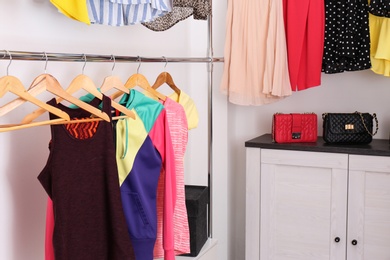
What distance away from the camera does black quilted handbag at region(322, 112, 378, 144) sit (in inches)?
112

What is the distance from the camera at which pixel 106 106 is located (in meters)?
1.54

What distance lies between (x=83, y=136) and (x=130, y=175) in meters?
0.21

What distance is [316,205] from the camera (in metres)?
2.80

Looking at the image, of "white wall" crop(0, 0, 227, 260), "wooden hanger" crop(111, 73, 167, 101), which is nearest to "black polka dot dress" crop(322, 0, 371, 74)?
"white wall" crop(0, 0, 227, 260)

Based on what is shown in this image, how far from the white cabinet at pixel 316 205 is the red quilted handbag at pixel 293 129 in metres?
0.12

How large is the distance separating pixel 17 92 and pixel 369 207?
6.62 feet

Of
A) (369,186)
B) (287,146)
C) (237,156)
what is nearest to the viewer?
(369,186)

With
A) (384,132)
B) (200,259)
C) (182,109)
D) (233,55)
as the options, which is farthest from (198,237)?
(384,132)

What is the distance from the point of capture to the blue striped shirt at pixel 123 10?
163 cm

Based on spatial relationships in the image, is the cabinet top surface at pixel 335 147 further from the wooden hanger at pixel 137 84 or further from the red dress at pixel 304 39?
the wooden hanger at pixel 137 84

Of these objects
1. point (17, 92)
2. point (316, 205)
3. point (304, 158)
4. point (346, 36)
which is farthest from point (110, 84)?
point (346, 36)

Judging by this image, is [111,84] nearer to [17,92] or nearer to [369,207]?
[17,92]

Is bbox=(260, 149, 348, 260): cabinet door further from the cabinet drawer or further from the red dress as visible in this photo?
the red dress

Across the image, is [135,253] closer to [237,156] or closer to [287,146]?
[287,146]
